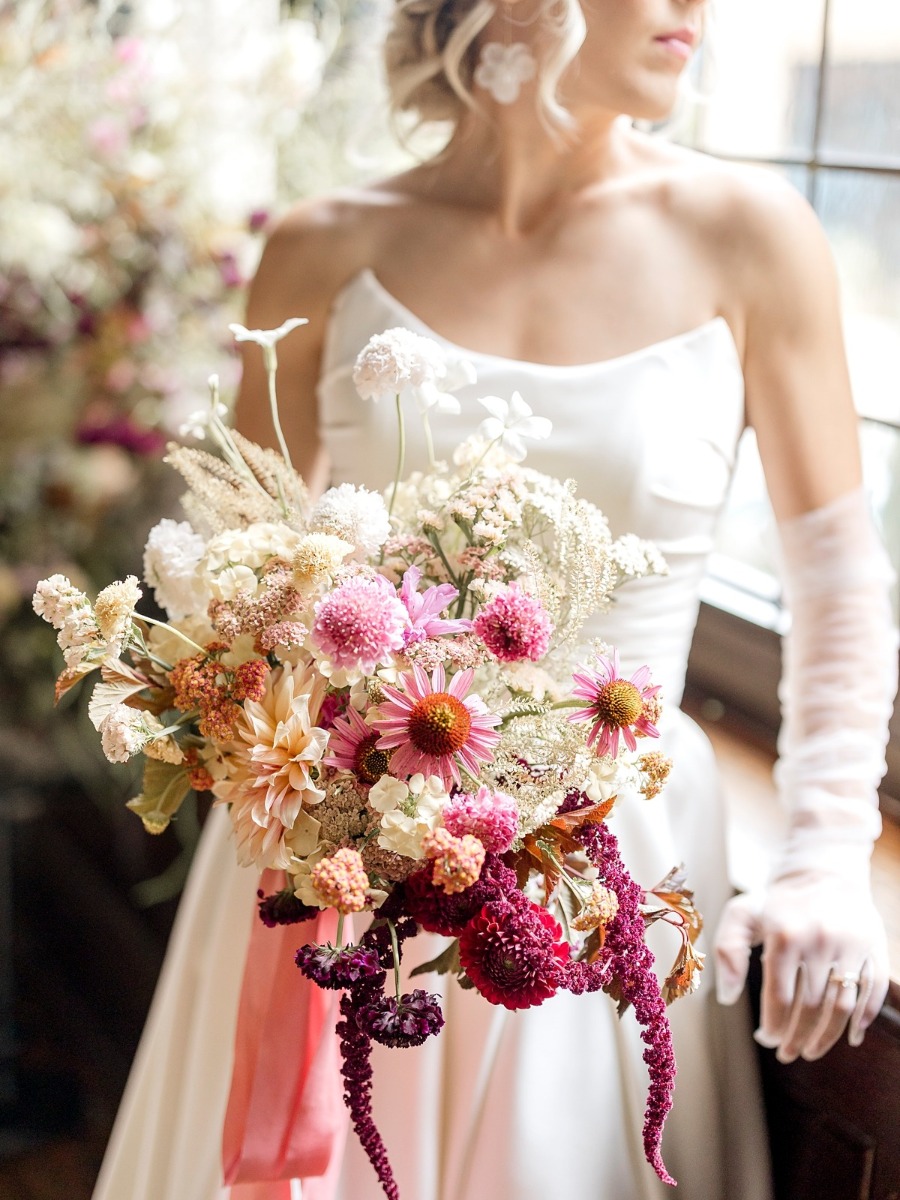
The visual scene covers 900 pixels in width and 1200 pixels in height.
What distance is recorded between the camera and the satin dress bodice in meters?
1.04

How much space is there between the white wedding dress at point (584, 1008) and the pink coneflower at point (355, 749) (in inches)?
14.8

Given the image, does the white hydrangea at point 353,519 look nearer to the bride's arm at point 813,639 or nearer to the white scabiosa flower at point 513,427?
the white scabiosa flower at point 513,427

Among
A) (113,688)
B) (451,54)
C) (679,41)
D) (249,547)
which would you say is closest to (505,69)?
(451,54)

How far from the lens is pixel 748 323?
105 cm

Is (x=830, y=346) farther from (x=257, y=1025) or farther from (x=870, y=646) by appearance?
(x=257, y=1025)

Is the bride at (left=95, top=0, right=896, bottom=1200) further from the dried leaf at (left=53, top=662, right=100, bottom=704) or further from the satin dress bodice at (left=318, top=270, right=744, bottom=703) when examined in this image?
the dried leaf at (left=53, top=662, right=100, bottom=704)

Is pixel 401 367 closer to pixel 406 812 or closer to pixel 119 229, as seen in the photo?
pixel 406 812

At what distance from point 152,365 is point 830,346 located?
43.1 inches

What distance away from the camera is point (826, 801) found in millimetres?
983

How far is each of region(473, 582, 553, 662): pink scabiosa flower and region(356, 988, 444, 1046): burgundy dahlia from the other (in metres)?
0.20

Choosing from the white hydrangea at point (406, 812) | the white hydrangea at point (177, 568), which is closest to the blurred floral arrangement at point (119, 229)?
the white hydrangea at point (177, 568)

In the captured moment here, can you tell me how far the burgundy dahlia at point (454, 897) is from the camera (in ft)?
2.15

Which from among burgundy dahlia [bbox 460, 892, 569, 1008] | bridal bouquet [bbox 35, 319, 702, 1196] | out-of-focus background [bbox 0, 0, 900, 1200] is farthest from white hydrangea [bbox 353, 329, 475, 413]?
out-of-focus background [bbox 0, 0, 900, 1200]

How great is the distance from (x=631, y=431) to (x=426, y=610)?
1.38ft
